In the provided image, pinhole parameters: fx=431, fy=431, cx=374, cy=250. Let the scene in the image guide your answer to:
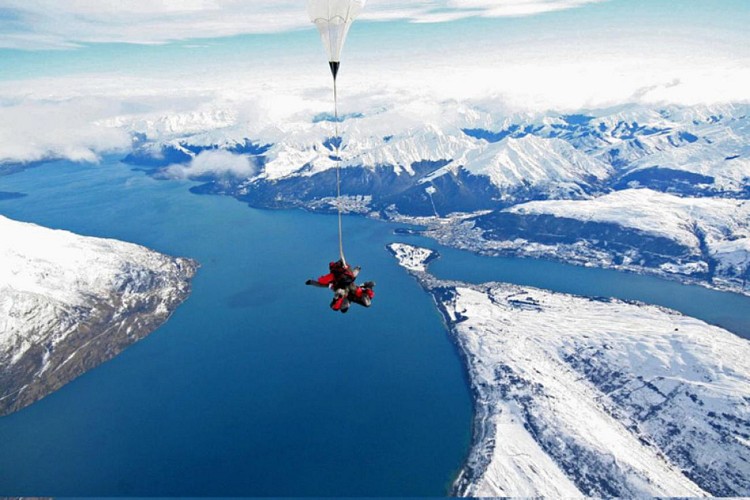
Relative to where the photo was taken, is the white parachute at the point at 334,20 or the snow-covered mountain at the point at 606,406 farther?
the snow-covered mountain at the point at 606,406

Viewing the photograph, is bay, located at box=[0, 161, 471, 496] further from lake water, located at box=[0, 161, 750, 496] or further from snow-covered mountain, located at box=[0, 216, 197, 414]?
A: snow-covered mountain, located at box=[0, 216, 197, 414]

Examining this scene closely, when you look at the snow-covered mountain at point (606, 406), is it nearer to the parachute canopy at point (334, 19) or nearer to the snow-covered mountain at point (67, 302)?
the parachute canopy at point (334, 19)

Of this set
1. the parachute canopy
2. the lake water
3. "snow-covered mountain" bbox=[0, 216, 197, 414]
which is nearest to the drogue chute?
the parachute canopy

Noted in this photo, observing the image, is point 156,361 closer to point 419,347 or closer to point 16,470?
point 16,470

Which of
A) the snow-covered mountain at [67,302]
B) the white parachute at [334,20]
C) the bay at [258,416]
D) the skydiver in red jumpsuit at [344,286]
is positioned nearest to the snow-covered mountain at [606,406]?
the bay at [258,416]

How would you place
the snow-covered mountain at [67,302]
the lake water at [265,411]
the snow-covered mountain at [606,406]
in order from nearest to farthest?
the snow-covered mountain at [606,406] → the lake water at [265,411] → the snow-covered mountain at [67,302]

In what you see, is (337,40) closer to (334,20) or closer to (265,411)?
(334,20)

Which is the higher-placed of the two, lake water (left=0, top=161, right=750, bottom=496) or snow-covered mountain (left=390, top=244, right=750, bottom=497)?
snow-covered mountain (left=390, top=244, right=750, bottom=497)

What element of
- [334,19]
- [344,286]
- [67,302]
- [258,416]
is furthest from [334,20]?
[67,302]
